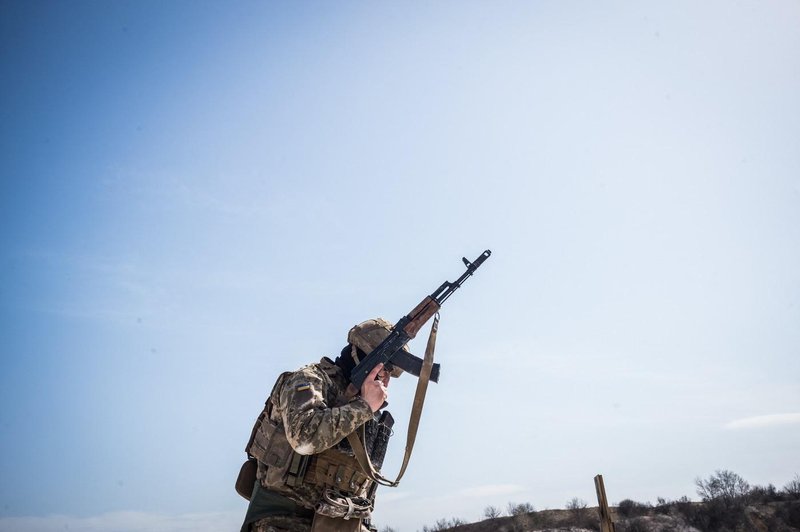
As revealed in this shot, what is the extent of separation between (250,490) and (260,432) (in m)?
0.74

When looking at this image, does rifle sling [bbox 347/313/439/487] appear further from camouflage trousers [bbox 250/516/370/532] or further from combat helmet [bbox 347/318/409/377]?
camouflage trousers [bbox 250/516/370/532]

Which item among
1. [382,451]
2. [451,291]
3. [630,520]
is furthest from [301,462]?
[630,520]

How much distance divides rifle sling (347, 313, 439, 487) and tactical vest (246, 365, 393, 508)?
0.13m

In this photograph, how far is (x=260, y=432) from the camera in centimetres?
473

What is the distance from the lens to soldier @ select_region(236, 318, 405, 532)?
4.14 meters

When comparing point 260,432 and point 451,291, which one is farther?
point 451,291

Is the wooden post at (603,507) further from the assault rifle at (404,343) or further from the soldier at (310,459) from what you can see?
the soldier at (310,459)

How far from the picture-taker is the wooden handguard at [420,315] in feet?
20.0

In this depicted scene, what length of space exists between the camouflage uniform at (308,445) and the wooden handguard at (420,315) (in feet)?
5.05

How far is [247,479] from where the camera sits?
16.4 ft

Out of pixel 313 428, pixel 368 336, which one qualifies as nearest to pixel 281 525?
pixel 313 428

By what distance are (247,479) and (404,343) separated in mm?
2199

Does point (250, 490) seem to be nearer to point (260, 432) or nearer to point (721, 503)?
point (260, 432)

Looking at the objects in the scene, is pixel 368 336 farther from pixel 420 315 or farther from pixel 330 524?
pixel 330 524
